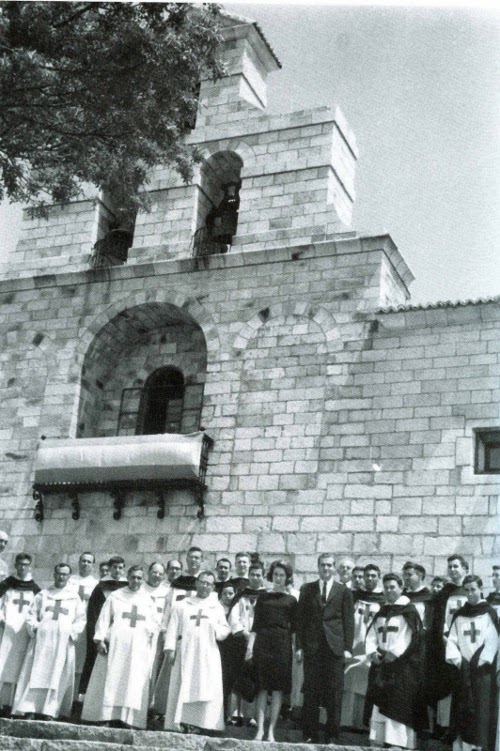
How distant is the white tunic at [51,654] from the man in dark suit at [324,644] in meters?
2.41

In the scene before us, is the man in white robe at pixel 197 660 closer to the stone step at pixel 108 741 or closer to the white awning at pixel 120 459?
the stone step at pixel 108 741

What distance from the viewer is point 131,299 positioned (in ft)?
52.4

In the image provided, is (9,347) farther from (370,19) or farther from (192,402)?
(370,19)

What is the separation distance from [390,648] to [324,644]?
0.61 meters

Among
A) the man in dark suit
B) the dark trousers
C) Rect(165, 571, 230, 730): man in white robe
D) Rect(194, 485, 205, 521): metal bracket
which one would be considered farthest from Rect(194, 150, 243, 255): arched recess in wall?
the dark trousers

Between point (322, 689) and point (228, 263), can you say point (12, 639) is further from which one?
point (228, 263)

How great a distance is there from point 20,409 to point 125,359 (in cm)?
180

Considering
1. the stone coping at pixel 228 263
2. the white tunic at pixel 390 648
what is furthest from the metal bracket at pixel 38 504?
the white tunic at pixel 390 648

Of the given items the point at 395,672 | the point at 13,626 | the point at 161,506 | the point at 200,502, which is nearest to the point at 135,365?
the point at 161,506

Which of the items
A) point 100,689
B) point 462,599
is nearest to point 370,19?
point 462,599

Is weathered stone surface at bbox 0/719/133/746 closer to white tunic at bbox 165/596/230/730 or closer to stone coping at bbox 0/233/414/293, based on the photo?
white tunic at bbox 165/596/230/730

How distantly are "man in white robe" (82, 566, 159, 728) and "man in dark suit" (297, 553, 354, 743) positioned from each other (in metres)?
1.54

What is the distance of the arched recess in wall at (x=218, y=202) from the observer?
16.2m

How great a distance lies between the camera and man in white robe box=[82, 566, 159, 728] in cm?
1005
